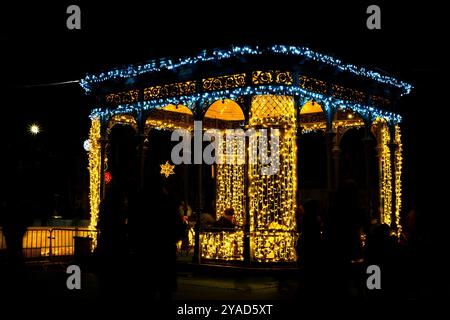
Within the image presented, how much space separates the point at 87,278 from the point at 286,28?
696cm

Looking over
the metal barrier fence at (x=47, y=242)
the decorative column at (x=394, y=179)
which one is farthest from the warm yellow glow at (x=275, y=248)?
the metal barrier fence at (x=47, y=242)

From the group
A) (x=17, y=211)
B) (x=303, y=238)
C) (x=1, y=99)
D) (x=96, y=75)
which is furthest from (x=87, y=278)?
(x=1, y=99)

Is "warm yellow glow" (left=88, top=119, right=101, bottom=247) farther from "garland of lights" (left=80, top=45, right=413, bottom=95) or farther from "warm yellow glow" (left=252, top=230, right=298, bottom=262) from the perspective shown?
"warm yellow glow" (left=252, top=230, right=298, bottom=262)

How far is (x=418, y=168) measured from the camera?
21.6m

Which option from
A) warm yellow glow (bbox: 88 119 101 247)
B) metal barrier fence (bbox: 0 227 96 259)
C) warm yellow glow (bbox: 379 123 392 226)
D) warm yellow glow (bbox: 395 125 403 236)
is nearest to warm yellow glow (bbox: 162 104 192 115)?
warm yellow glow (bbox: 88 119 101 247)

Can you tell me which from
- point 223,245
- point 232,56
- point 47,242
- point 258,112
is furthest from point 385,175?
point 47,242

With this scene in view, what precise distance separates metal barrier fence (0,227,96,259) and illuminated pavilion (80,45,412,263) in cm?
96

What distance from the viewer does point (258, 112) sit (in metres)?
14.9

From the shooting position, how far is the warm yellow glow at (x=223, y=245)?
1287cm

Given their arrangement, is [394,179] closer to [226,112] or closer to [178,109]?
[226,112]

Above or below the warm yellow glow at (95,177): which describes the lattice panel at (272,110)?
above

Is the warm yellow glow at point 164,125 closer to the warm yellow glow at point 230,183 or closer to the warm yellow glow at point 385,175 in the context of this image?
the warm yellow glow at point 230,183

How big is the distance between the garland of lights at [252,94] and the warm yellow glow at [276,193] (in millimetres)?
723

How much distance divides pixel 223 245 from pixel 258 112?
3.89 m
